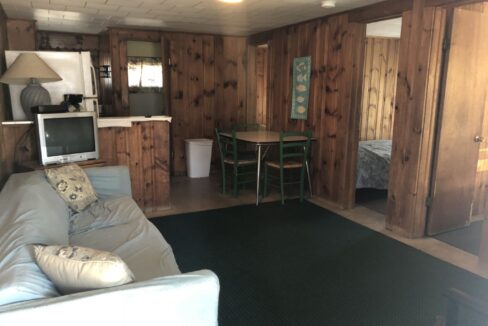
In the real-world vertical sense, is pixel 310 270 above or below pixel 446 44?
below

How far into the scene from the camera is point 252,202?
15.4 ft

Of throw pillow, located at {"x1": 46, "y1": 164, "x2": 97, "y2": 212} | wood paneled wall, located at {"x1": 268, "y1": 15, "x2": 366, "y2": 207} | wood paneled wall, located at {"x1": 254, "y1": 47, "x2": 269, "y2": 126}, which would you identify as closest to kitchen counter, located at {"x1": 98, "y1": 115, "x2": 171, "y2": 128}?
throw pillow, located at {"x1": 46, "y1": 164, "x2": 97, "y2": 212}

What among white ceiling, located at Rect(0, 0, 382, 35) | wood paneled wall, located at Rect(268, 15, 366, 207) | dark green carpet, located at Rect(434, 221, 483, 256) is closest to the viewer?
dark green carpet, located at Rect(434, 221, 483, 256)

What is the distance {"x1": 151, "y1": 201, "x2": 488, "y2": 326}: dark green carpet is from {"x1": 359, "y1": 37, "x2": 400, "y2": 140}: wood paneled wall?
2794 mm

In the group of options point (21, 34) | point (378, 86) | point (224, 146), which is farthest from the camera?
point (378, 86)

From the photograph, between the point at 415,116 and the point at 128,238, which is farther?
the point at 415,116

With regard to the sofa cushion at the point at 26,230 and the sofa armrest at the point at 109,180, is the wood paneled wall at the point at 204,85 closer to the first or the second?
the sofa armrest at the point at 109,180

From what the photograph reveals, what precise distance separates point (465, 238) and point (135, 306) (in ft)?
11.0

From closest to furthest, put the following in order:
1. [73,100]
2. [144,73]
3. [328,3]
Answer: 1. [328,3]
2. [73,100]
3. [144,73]

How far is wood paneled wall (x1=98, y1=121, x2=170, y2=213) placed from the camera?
13.0 ft

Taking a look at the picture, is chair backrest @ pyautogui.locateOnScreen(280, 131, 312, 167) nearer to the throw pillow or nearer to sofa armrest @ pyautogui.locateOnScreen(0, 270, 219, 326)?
the throw pillow

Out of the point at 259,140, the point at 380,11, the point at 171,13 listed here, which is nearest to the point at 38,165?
the point at 171,13

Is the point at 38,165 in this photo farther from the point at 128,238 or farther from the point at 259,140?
the point at 259,140

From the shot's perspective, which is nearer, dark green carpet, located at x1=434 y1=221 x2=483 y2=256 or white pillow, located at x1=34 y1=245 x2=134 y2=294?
white pillow, located at x1=34 y1=245 x2=134 y2=294
